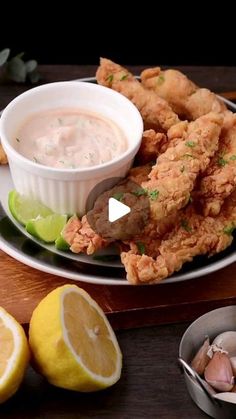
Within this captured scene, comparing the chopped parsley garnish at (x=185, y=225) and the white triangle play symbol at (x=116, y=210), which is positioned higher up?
the white triangle play symbol at (x=116, y=210)

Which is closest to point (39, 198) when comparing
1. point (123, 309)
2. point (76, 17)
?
point (123, 309)

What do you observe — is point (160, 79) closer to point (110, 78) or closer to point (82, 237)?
point (110, 78)

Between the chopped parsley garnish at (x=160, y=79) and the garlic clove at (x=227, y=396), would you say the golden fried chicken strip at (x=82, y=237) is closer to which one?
the garlic clove at (x=227, y=396)

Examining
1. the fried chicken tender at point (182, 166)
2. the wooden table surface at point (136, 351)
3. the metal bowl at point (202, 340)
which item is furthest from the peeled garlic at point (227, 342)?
the fried chicken tender at point (182, 166)

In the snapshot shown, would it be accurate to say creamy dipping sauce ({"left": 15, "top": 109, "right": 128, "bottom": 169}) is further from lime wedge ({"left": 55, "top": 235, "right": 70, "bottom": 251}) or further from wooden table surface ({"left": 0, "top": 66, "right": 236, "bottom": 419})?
wooden table surface ({"left": 0, "top": 66, "right": 236, "bottom": 419})

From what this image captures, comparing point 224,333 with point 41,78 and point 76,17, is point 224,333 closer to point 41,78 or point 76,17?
point 41,78

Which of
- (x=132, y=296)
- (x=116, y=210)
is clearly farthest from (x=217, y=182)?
(x=132, y=296)
